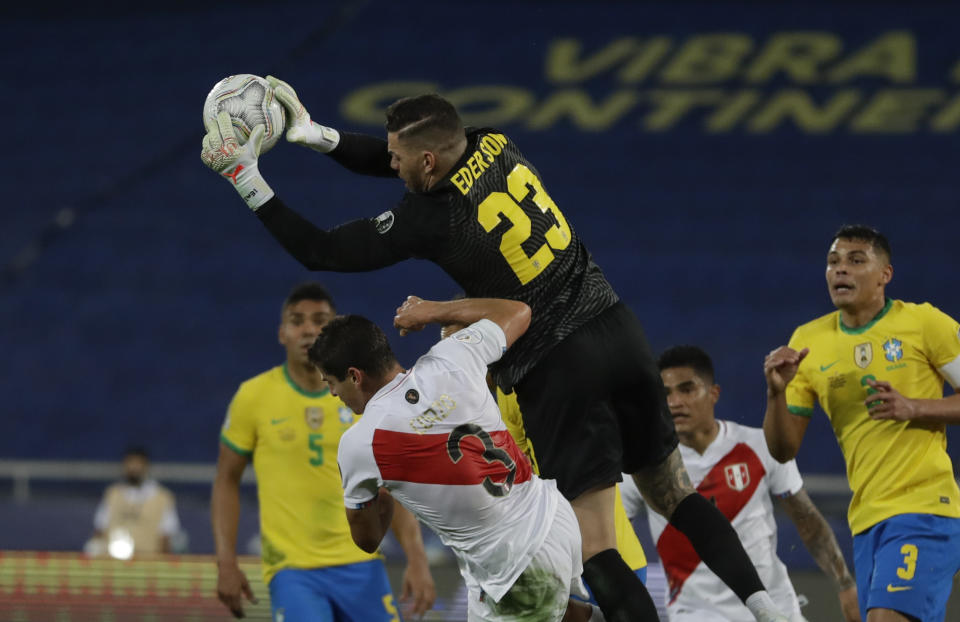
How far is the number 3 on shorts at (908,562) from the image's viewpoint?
545 cm

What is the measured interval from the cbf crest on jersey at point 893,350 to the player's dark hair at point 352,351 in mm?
2444

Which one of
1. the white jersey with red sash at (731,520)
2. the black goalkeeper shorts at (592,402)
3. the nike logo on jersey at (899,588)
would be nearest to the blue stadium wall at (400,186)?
the white jersey with red sash at (731,520)

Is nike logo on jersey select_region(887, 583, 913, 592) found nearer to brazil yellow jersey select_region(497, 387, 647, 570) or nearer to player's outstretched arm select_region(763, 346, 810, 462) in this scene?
player's outstretched arm select_region(763, 346, 810, 462)

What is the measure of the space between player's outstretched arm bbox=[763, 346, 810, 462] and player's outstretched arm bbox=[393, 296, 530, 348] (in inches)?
52.4

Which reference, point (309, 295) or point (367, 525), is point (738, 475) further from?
point (367, 525)

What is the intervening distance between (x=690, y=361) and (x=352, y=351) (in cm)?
228

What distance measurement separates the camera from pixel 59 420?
1428 cm

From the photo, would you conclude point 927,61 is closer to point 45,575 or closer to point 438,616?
point 438,616

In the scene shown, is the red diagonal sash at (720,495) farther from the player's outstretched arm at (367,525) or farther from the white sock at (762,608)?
the player's outstretched arm at (367,525)

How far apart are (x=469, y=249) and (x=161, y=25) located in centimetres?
1501

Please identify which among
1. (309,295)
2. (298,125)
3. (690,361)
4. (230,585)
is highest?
(309,295)

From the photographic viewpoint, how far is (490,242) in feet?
14.6

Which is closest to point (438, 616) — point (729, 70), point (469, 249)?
point (469, 249)

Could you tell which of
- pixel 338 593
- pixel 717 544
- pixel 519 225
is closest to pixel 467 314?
pixel 519 225
